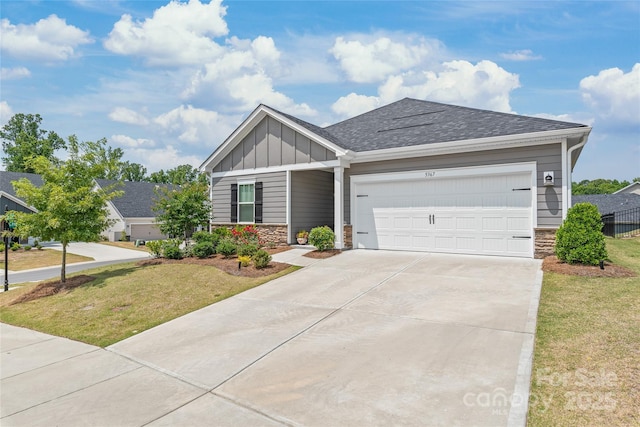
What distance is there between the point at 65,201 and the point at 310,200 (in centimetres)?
791

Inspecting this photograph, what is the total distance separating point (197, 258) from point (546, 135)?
1069 centimetres

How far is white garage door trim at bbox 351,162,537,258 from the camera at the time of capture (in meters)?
9.41

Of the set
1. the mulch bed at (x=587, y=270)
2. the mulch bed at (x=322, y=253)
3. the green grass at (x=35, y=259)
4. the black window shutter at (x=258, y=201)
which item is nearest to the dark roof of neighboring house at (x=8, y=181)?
the green grass at (x=35, y=259)

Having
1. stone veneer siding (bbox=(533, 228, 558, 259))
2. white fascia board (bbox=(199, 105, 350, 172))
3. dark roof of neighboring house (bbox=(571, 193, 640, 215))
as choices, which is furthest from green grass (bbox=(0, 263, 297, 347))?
dark roof of neighboring house (bbox=(571, 193, 640, 215))

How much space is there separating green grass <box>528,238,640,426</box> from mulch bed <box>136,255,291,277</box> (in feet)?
19.8

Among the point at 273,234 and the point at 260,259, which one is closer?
the point at 260,259

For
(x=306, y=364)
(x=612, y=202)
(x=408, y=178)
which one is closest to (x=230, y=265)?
(x=408, y=178)

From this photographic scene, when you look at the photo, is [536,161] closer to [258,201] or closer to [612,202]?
[258,201]

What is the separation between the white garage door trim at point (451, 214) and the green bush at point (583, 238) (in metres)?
1.28

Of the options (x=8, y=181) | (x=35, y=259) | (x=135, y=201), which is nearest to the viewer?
(x=35, y=259)

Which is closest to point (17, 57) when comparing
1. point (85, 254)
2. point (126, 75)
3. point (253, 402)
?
point (126, 75)

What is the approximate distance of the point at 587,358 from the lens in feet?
12.1

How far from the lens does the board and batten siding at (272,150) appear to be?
12258 mm

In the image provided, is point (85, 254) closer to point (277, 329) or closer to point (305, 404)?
point (277, 329)
